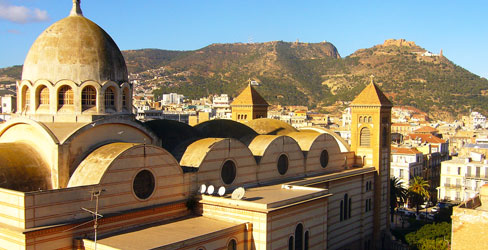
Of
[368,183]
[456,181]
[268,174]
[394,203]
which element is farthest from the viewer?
[456,181]

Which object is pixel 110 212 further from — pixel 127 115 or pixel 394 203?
pixel 394 203

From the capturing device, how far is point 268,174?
91.7 feet

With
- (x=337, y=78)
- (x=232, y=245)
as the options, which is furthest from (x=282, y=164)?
(x=337, y=78)

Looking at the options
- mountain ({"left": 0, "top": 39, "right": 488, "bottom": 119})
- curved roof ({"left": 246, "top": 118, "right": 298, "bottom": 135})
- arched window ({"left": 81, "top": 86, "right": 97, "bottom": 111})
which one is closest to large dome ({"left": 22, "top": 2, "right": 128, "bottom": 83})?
arched window ({"left": 81, "top": 86, "right": 97, "bottom": 111})

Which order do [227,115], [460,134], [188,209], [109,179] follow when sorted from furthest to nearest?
[227,115] → [460,134] → [188,209] → [109,179]

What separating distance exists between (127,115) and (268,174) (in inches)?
350

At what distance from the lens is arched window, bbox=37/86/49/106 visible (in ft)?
71.6

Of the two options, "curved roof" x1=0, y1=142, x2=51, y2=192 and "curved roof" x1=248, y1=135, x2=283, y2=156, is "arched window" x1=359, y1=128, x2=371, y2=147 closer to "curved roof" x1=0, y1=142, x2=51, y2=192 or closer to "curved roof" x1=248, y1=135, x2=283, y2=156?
"curved roof" x1=248, y1=135, x2=283, y2=156

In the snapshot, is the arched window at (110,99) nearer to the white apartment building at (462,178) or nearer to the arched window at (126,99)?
the arched window at (126,99)

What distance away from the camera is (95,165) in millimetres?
19734

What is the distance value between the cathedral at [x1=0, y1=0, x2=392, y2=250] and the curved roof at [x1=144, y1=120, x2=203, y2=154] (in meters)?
0.08

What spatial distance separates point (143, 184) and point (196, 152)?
3.80 meters

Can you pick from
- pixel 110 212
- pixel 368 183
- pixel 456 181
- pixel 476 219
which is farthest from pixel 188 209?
pixel 456 181

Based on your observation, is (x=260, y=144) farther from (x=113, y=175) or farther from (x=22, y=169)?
(x=22, y=169)
